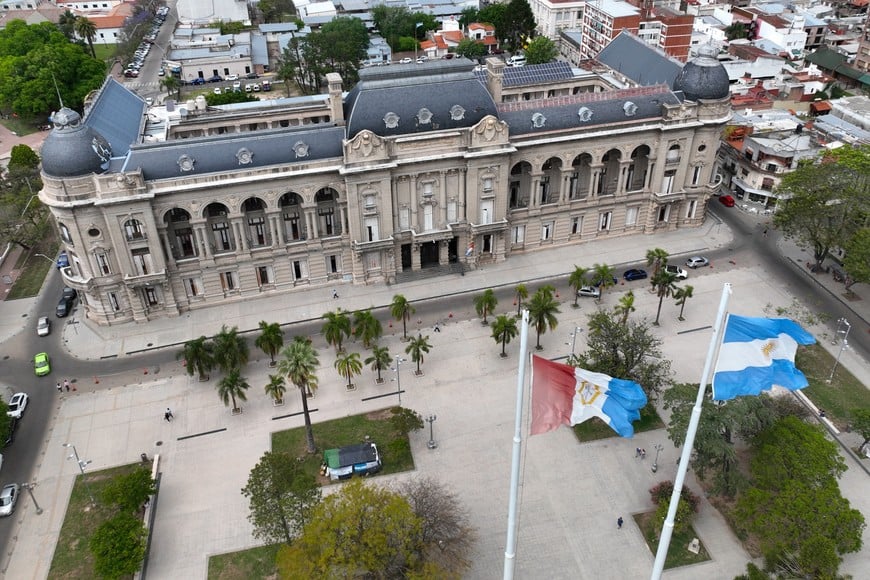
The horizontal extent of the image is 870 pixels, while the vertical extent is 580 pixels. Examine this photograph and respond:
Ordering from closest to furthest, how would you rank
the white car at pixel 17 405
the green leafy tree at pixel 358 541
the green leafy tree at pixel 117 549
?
1. the green leafy tree at pixel 358 541
2. the green leafy tree at pixel 117 549
3. the white car at pixel 17 405

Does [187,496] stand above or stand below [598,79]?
below

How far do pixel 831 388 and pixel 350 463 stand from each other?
51089mm

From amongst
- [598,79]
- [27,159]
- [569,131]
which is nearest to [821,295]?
[569,131]

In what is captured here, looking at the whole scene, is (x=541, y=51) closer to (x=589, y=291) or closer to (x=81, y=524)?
(x=589, y=291)

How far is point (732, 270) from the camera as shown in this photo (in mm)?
91625

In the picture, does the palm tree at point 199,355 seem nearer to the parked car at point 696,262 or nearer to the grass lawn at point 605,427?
the grass lawn at point 605,427

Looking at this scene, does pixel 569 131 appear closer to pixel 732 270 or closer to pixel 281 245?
pixel 732 270

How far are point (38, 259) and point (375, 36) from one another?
11727cm

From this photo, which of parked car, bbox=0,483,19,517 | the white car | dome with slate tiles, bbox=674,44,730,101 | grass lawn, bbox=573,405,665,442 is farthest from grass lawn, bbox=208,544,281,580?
dome with slate tiles, bbox=674,44,730,101

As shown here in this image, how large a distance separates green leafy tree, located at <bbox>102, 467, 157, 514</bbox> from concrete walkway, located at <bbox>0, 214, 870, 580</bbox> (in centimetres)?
315

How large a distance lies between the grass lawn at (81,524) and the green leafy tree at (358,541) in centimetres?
2045

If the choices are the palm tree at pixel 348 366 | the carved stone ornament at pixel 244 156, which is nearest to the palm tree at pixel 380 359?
the palm tree at pixel 348 366

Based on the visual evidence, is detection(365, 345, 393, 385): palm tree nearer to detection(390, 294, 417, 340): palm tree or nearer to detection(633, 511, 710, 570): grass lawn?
detection(390, 294, 417, 340): palm tree

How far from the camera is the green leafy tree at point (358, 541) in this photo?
45281 mm
